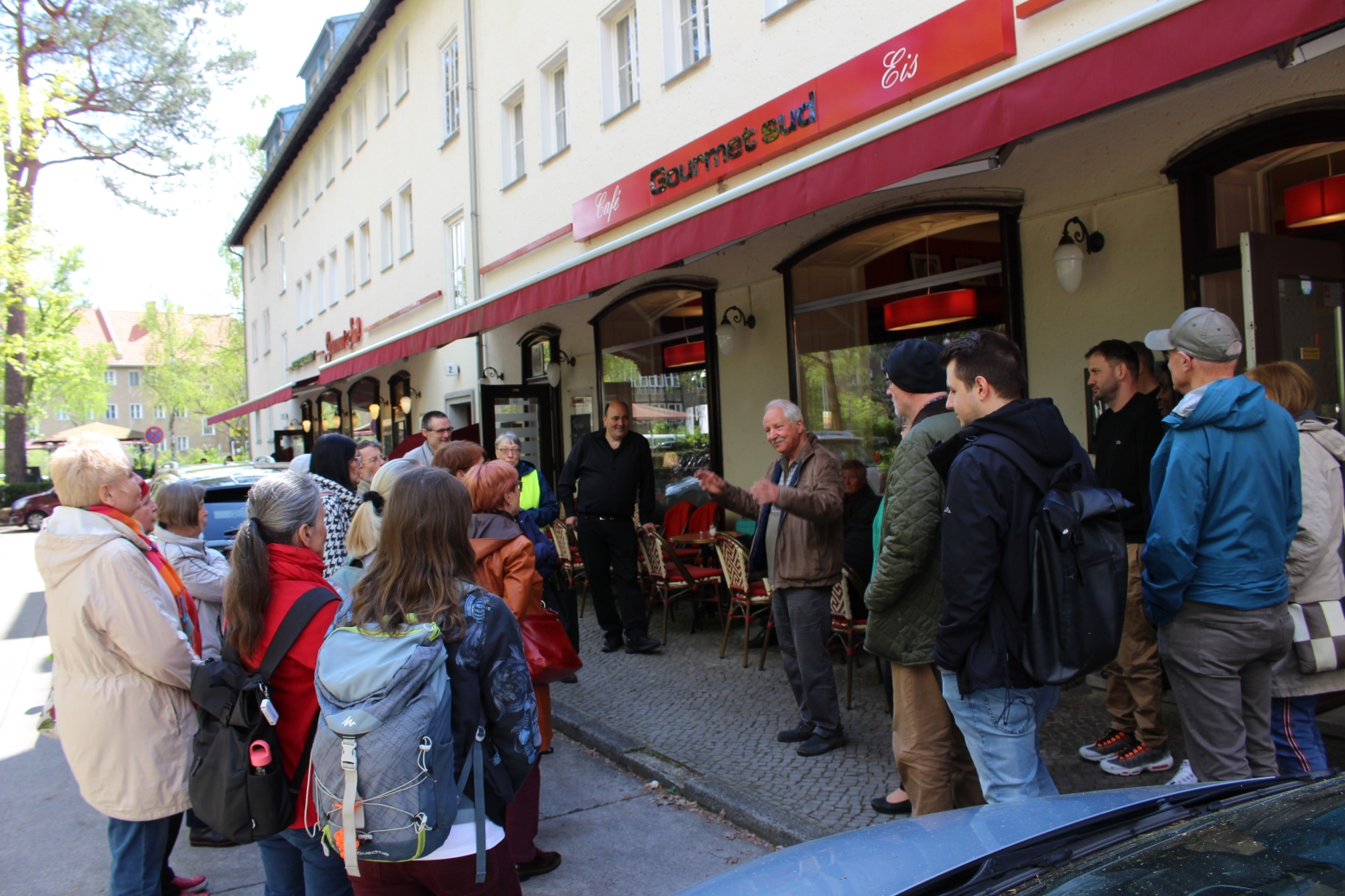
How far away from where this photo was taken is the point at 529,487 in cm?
650

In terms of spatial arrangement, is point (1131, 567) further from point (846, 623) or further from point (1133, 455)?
point (846, 623)

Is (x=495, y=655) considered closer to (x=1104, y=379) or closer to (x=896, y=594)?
(x=896, y=594)

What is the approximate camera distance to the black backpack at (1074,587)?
2553 mm

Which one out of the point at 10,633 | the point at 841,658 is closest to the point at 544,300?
the point at 841,658

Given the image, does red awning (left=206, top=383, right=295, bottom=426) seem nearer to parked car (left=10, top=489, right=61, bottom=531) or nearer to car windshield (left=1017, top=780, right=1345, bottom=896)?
parked car (left=10, top=489, right=61, bottom=531)

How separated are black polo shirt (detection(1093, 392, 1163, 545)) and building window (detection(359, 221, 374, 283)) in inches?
687

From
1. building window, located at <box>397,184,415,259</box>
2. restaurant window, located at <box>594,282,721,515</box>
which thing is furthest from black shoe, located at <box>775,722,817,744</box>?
building window, located at <box>397,184,415,259</box>

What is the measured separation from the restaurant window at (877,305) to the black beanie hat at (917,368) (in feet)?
10.1

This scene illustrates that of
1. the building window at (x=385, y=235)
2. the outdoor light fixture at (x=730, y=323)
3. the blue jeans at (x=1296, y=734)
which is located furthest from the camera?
the building window at (x=385, y=235)

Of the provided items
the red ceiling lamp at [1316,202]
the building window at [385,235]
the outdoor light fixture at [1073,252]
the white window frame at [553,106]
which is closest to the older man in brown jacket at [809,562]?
the outdoor light fixture at [1073,252]

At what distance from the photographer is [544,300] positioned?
7656 mm

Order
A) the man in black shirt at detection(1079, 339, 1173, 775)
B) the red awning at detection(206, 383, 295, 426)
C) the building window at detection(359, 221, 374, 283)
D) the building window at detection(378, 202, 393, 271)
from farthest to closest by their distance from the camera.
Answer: the building window at detection(359, 221, 374, 283)
the red awning at detection(206, 383, 295, 426)
the building window at detection(378, 202, 393, 271)
the man in black shirt at detection(1079, 339, 1173, 775)

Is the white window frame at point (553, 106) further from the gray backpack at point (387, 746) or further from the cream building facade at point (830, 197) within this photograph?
the gray backpack at point (387, 746)

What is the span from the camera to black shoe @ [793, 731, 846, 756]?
15.2 feet
